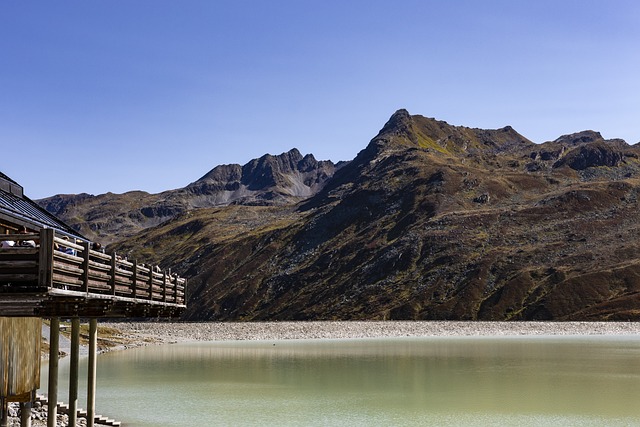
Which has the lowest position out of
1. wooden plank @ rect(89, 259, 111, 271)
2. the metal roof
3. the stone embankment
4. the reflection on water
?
the stone embankment

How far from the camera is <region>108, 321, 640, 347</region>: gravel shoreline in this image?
13675cm

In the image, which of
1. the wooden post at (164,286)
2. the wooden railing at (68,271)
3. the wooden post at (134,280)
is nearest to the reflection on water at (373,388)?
the wooden post at (164,286)

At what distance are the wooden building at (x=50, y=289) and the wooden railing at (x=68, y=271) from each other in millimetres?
23

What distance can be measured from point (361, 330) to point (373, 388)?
93.2m

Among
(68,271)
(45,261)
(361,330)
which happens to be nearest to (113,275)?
(68,271)

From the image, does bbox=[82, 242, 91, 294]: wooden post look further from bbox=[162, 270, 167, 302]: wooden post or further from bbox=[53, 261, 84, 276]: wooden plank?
bbox=[162, 270, 167, 302]: wooden post

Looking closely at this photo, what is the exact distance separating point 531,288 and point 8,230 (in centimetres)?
18101

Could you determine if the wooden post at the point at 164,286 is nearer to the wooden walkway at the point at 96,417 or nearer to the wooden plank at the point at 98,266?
the wooden plank at the point at 98,266

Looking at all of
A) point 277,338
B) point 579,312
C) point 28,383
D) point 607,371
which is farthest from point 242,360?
point 579,312

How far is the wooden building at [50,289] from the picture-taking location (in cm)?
1750

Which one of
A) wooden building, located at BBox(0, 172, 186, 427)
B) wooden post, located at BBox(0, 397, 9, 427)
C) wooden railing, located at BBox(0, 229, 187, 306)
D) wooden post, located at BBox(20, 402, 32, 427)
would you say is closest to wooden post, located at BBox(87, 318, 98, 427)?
wooden building, located at BBox(0, 172, 186, 427)

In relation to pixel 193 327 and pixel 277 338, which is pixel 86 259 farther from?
pixel 193 327

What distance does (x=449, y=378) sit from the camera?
200 feet

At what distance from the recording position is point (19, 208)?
2573cm
